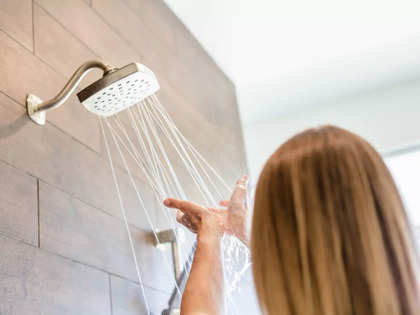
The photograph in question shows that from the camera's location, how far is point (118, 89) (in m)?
1.17

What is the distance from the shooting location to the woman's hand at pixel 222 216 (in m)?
0.94

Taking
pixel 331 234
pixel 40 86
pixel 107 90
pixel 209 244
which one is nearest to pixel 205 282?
pixel 209 244

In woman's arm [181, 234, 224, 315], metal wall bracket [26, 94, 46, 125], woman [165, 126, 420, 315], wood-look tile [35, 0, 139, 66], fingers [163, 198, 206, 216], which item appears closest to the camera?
woman [165, 126, 420, 315]

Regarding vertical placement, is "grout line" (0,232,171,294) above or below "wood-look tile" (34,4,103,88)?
below

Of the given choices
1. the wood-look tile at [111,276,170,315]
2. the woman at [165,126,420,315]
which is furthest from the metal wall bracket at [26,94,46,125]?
the woman at [165,126,420,315]

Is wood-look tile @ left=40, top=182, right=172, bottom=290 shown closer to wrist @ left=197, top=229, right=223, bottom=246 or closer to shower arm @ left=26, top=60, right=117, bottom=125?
shower arm @ left=26, top=60, right=117, bottom=125

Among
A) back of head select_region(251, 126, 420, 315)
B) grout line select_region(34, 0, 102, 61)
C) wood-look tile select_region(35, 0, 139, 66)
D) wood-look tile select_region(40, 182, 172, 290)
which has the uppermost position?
wood-look tile select_region(35, 0, 139, 66)

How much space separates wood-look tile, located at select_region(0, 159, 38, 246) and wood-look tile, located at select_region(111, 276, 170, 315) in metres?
0.26

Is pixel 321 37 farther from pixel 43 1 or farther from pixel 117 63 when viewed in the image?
pixel 43 1

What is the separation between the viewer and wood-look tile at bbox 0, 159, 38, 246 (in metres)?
1.09

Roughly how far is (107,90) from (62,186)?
219 millimetres

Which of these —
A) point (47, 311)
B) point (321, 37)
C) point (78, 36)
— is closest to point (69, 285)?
point (47, 311)

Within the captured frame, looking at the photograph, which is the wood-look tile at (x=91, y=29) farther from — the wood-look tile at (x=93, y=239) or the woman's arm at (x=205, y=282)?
the woman's arm at (x=205, y=282)

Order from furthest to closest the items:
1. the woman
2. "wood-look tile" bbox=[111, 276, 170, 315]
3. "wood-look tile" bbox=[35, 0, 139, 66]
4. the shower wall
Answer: "wood-look tile" bbox=[35, 0, 139, 66] → "wood-look tile" bbox=[111, 276, 170, 315] → the shower wall → the woman
